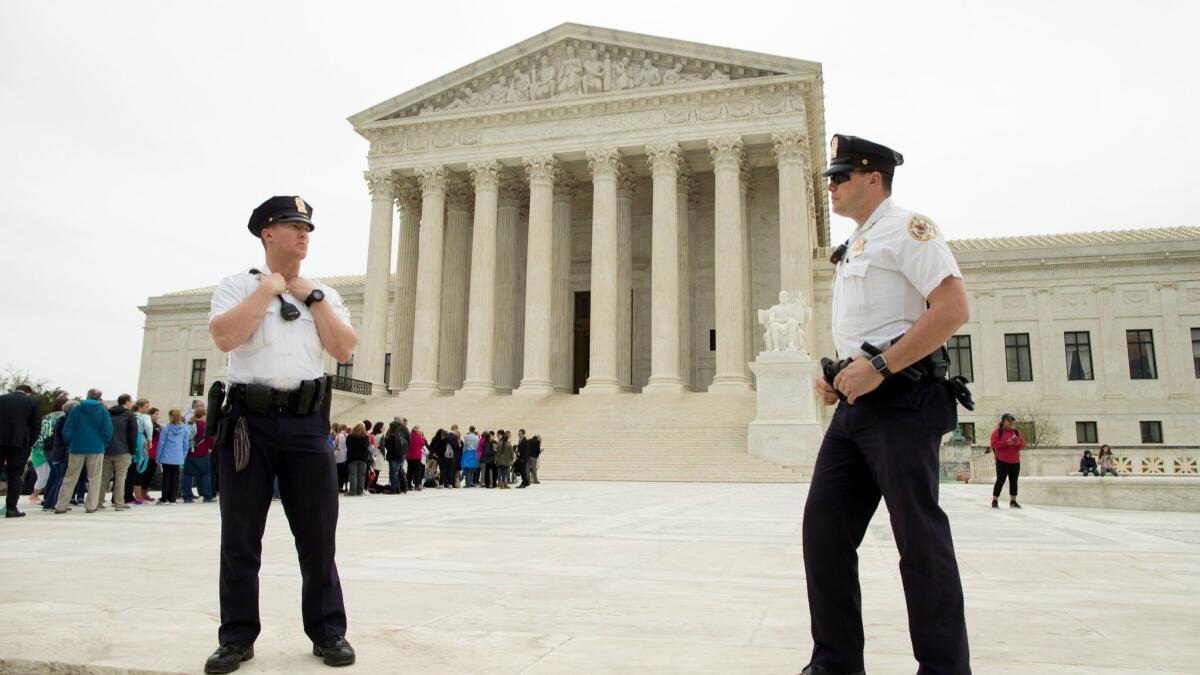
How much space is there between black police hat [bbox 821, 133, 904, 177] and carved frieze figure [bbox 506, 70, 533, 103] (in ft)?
123

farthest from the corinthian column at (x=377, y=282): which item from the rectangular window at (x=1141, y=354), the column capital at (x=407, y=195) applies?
the rectangular window at (x=1141, y=354)

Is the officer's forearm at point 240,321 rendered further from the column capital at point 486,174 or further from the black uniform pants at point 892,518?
the column capital at point 486,174

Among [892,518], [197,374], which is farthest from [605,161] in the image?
[892,518]

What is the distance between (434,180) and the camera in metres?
39.8

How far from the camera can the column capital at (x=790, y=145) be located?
115 ft

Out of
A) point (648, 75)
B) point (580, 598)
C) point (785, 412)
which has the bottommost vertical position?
point (580, 598)

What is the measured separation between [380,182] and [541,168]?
8282mm

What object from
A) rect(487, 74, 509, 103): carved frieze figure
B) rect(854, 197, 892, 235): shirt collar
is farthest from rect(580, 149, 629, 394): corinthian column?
rect(854, 197, 892, 235): shirt collar

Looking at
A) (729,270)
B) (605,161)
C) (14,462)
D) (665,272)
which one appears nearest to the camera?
(14,462)

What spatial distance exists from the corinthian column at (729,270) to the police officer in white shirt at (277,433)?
30.3 meters

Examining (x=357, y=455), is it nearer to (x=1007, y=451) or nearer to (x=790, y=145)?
(x=1007, y=451)

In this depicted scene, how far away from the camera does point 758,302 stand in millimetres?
40781

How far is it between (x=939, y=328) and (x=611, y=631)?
217cm

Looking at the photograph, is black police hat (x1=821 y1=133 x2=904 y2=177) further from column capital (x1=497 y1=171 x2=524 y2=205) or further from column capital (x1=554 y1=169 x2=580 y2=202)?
column capital (x1=497 y1=171 x2=524 y2=205)
